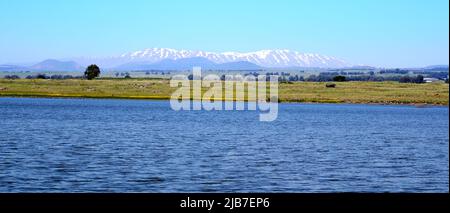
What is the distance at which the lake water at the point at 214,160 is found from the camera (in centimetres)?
2667

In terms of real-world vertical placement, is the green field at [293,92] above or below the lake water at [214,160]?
below

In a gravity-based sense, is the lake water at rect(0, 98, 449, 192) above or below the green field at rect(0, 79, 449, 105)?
above

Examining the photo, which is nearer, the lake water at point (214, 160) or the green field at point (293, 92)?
the lake water at point (214, 160)

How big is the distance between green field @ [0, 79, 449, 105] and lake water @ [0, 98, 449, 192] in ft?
235

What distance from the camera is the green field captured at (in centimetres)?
13375

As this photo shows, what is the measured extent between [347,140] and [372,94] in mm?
90765

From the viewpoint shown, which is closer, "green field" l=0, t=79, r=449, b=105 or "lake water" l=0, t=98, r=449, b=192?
"lake water" l=0, t=98, r=449, b=192

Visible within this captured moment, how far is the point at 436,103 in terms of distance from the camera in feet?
426

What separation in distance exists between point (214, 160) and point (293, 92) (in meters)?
106

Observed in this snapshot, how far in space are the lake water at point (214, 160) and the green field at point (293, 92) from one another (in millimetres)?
71710

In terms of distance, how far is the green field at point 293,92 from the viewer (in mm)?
133750
